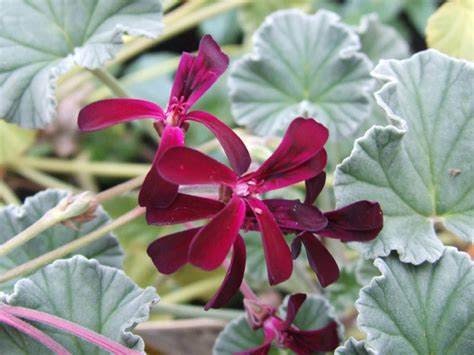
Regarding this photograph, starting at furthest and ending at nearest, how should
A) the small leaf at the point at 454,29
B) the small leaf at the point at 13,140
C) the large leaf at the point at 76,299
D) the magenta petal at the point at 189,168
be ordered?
the small leaf at the point at 13,140
the small leaf at the point at 454,29
the large leaf at the point at 76,299
the magenta petal at the point at 189,168

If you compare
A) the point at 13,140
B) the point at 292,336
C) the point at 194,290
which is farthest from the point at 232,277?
the point at 13,140

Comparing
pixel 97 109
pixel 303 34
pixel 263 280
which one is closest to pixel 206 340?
pixel 263 280

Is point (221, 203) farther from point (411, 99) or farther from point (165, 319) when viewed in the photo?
point (165, 319)

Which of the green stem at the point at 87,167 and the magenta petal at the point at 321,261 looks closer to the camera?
the magenta petal at the point at 321,261

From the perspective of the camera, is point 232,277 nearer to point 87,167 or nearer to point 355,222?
point 355,222

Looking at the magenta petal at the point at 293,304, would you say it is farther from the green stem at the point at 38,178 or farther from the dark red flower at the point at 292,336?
the green stem at the point at 38,178

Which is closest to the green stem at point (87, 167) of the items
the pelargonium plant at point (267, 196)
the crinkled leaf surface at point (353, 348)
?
the pelargonium plant at point (267, 196)
